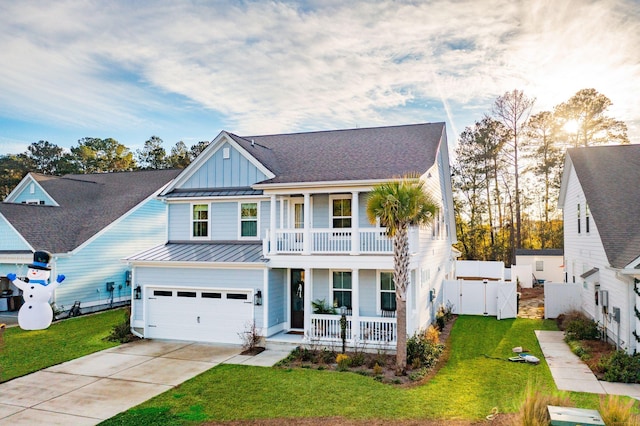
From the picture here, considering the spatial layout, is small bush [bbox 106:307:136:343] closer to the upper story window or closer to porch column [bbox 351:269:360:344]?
porch column [bbox 351:269:360:344]

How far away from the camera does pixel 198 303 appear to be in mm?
16172

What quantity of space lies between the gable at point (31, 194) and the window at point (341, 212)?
16.9 m

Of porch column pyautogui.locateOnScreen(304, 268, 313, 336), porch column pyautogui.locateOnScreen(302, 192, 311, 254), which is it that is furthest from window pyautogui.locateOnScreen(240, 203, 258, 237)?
porch column pyautogui.locateOnScreen(304, 268, 313, 336)

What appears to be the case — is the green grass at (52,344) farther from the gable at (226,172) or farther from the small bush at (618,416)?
the small bush at (618,416)

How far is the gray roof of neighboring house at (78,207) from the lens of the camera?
20.5 metres

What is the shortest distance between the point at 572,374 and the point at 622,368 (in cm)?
118

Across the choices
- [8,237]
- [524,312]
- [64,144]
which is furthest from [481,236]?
[64,144]

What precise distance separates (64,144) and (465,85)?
5487 centimetres

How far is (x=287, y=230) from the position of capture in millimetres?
15250

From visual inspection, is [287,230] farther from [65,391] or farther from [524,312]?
[524,312]

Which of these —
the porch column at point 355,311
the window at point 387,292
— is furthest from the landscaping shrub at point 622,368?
the porch column at point 355,311

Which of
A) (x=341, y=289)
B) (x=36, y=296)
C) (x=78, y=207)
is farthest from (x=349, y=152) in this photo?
(x=78, y=207)

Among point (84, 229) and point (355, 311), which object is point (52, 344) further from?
point (355, 311)

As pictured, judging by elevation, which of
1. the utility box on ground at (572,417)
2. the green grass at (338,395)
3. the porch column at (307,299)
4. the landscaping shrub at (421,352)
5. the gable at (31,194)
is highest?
the gable at (31,194)
